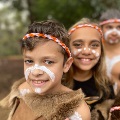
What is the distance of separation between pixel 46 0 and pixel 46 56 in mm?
14337

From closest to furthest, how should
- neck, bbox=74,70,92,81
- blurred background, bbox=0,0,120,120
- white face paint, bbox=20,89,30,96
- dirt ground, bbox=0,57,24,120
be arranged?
1. white face paint, bbox=20,89,30,96
2. neck, bbox=74,70,92,81
3. dirt ground, bbox=0,57,24,120
4. blurred background, bbox=0,0,120,120

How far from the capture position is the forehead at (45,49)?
2464 millimetres

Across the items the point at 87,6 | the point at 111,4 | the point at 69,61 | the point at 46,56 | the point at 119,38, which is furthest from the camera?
the point at 87,6

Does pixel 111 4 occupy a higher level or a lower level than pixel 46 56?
higher

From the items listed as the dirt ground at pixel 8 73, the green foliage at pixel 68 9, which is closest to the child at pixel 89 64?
the dirt ground at pixel 8 73

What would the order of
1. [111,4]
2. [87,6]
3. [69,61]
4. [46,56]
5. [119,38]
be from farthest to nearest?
[87,6] < [111,4] < [119,38] < [69,61] < [46,56]

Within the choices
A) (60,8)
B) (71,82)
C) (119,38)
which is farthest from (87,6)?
(71,82)

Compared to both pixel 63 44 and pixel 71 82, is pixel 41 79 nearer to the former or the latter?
pixel 63 44

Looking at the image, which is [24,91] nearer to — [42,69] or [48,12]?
[42,69]

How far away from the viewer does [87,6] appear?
15555 mm

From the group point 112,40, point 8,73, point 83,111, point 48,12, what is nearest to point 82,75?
point 83,111

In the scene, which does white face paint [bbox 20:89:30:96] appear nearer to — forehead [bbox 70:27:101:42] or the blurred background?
forehead [bbox 70:27:101:42]

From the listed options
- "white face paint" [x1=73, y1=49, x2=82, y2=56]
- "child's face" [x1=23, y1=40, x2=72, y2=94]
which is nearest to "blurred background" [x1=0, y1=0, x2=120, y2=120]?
"white face paint" [x1=73, y1=49, x2=82, y2=56]

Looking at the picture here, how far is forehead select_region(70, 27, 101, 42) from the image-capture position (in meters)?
3.28
